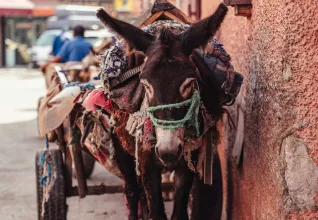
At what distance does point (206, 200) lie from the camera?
15.8ft

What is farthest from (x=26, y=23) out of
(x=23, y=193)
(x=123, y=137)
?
(x=123, y=137)

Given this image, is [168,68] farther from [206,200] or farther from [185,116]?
[206,200]

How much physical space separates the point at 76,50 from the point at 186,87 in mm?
8061

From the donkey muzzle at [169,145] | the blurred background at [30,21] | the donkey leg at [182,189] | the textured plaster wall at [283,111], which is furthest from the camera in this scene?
the blurred background at [30,21]

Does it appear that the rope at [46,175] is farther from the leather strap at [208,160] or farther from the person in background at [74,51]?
the person in background at [74,51]

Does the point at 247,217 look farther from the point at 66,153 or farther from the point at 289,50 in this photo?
the point at 66,153

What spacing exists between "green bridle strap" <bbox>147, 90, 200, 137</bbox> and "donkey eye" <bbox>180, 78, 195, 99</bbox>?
36 millimetres

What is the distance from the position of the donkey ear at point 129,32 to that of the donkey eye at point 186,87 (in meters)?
0.39

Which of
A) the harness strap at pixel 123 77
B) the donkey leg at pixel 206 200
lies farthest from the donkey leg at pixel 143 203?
the harness strap at pixel 123 77

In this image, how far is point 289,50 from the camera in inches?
137

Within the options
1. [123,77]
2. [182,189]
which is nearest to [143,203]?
[182,189]

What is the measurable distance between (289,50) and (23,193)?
207 inches

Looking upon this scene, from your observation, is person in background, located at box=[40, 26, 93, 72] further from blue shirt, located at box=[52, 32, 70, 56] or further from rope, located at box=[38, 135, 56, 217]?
rope, located at box=[38, 135, 56, 217]

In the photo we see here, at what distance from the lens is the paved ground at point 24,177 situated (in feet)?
23.0
